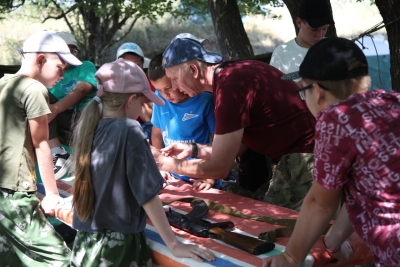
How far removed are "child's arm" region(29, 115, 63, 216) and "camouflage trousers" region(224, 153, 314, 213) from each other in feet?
4.32

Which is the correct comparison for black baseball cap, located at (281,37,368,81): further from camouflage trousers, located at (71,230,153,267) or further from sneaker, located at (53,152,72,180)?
sneaker, located at (53,152,72,180)

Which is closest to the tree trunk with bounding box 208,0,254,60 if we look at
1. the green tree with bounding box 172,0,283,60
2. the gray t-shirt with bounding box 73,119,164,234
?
the green tree with bounding box 172,0,283,60

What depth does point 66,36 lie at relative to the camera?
493 centimetres

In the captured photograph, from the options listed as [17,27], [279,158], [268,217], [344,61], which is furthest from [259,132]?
[17,27]

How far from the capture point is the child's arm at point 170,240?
8.36 feet

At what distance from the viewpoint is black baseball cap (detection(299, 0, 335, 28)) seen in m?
4.51

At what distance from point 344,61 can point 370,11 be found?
1014 inches

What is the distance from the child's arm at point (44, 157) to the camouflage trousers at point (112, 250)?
2.04 feet

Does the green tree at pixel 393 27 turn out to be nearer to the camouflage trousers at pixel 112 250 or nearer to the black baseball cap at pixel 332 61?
the black baseball cap at pixel 332 61

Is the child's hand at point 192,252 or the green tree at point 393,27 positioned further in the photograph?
the green tree at point 393,27

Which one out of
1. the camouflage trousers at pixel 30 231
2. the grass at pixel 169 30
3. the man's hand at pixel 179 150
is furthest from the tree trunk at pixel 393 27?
the grass at pixel 169 30

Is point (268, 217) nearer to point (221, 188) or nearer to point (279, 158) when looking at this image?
point (279, 158)

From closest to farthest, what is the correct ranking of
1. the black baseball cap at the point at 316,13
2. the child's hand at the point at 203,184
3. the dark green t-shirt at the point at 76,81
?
the child's hand at the point at 203,184
the black baseball cap at the point at 316,13
the dark green t-shirt at the point at 76,81

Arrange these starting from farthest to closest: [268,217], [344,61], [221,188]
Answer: [221,188], [268,217], [344,61]
